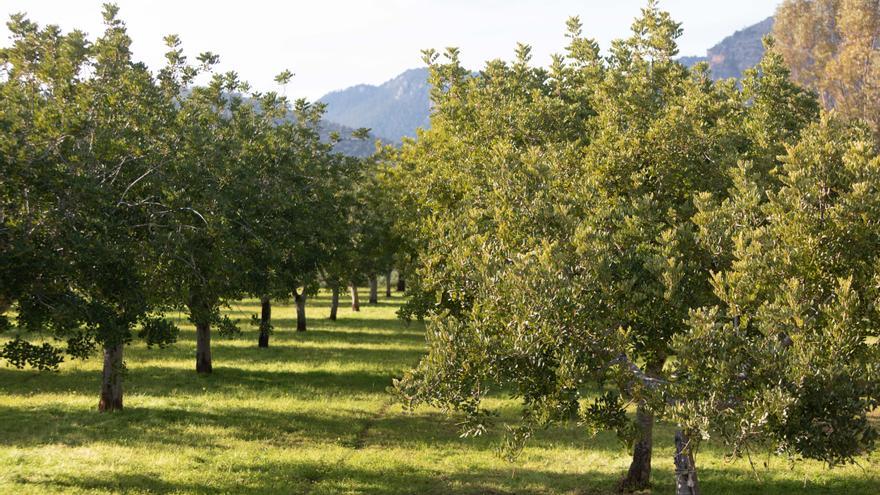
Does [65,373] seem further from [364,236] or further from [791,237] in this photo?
[791,237]

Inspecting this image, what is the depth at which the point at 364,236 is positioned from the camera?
53.7 metres

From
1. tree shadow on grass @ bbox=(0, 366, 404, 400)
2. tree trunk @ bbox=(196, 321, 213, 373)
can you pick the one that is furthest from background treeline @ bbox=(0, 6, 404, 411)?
tree trunk @ bbox=(196, 321, 213, 373)

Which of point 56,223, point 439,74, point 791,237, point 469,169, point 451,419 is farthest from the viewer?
point 439,74

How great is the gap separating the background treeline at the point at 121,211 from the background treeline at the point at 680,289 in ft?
24.7

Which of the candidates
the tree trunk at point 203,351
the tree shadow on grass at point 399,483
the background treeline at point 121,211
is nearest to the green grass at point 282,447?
the tree shadow on grass at point 399,483

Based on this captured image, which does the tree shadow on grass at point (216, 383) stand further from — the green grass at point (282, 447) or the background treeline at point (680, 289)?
the background treeline at point (680, 289)

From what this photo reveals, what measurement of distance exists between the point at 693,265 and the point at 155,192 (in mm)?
15575

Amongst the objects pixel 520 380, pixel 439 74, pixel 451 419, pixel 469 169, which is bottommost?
pixel 451 419

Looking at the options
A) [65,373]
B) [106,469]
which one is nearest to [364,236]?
[65,373]

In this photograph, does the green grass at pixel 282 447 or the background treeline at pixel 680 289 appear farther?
→ the green grass at pixel 282 447

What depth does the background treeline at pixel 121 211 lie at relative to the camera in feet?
58.2

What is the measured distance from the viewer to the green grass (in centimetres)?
2445

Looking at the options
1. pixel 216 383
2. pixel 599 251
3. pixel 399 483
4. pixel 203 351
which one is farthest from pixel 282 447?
pixel 599 251

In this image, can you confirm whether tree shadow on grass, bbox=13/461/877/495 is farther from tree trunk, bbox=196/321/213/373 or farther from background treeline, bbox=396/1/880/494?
tree trunk, bbox=196/321/213/373
